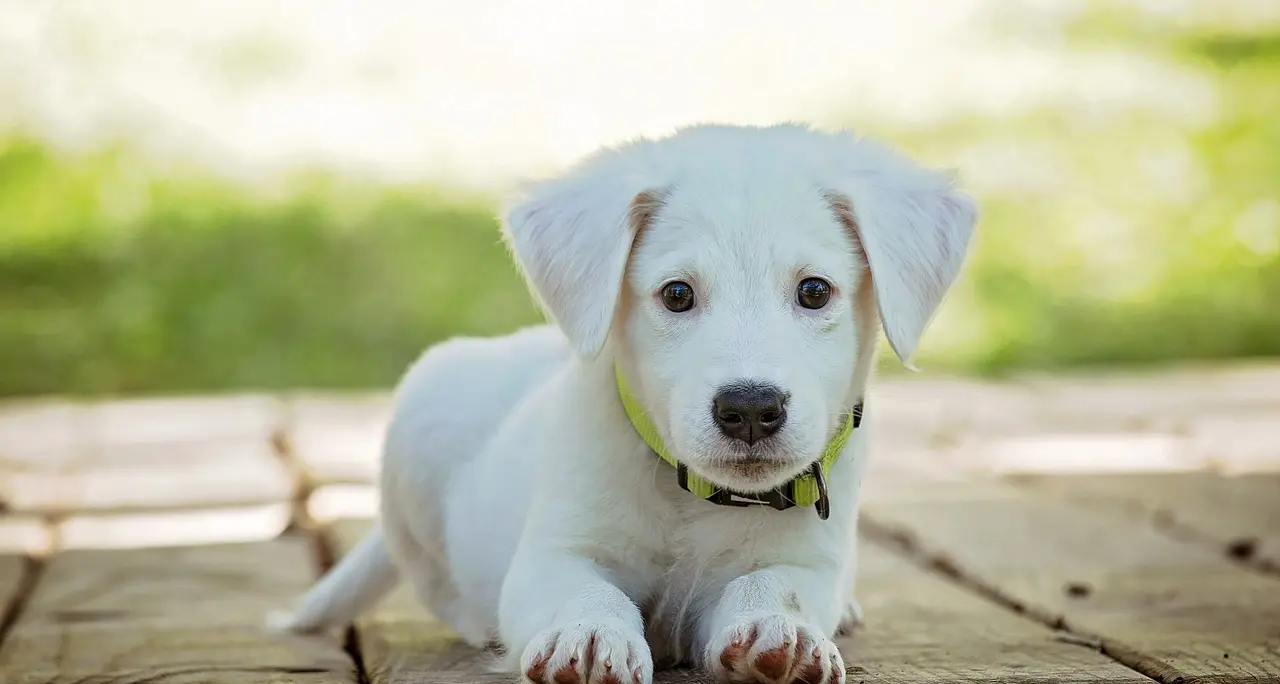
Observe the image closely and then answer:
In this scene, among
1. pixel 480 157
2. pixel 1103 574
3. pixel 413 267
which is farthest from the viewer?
pixel 480 157

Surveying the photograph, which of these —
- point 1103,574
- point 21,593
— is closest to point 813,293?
point 1103,574

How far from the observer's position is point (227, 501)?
20.1 ft

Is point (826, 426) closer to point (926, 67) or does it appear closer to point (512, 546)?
point (512, 546)

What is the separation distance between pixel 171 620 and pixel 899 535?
2.46 meters

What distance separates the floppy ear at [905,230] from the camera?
3.47 metres

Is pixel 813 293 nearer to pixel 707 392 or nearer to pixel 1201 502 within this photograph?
pixel 707 392

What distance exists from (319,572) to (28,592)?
0.88 meters

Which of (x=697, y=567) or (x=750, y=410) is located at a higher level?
(x=750, y=410)

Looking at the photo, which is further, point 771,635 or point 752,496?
point 752,496

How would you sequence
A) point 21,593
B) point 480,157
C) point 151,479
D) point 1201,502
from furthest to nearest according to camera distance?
point 480,157
point 151,479
point 1201,502
point 21,593

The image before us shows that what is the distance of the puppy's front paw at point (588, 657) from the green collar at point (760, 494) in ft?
1.51

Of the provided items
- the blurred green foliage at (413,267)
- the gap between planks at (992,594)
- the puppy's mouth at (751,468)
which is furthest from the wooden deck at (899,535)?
the blurred green foliage at (413,267)

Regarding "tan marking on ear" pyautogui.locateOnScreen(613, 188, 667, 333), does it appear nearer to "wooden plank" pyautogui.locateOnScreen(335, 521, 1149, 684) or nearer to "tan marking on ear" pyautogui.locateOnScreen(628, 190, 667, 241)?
"tan marking on ear" pyautogui.locateOnScreen(628, 190, 667, 241)

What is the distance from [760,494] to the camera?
3492 millimetres
